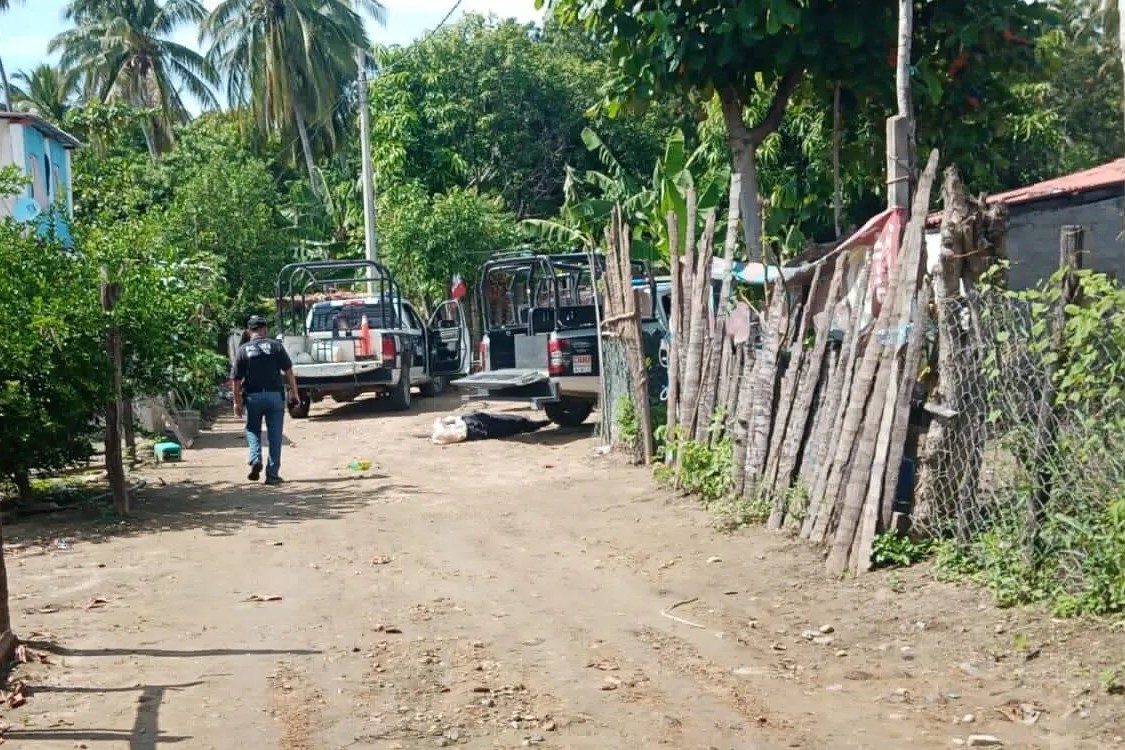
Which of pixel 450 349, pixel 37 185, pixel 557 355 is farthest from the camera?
pixel 37 185

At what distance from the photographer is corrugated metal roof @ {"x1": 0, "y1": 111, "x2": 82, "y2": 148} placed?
2334 cm


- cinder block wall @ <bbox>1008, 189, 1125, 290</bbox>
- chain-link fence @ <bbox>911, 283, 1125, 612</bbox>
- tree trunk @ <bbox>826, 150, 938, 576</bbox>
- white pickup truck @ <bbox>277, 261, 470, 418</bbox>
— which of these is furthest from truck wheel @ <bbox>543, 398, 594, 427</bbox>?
chain-link fence @ <bbox>911, 283, 1125, 612</bbox>

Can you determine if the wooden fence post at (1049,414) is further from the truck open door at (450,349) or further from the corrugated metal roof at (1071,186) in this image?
the truck open door at (450,349)

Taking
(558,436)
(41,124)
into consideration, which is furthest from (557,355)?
(41,124)

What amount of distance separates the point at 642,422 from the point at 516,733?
7.72m

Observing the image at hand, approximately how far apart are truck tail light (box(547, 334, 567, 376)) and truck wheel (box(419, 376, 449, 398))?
309 inches

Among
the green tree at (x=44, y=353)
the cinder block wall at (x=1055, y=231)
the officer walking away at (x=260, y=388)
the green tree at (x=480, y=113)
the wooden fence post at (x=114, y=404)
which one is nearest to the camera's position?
the green tree at (x=44, y=353)

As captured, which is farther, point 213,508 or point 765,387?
point 213,508

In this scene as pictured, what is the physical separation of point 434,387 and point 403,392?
2.92 meters

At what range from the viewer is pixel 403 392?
834 inches

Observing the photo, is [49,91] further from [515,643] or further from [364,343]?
[515,643]

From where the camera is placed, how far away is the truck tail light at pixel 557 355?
1587 centimetres

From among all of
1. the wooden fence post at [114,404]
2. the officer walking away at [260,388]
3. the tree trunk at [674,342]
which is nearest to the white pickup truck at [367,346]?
the officer walking away at [260,388]

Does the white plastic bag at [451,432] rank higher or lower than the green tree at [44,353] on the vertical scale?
lower
